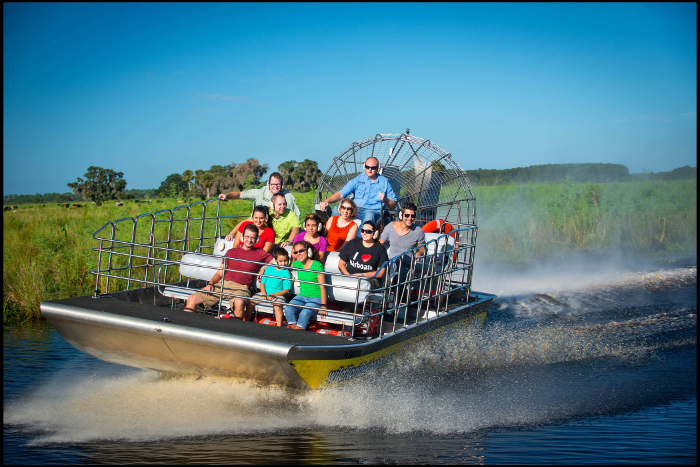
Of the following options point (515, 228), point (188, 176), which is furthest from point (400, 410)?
point (188, 176)

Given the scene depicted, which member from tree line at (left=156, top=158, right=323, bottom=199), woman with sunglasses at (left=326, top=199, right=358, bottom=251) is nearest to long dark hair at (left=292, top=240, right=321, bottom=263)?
woman with sunglasses at (left=326, top=199, right=358, bottom=251)

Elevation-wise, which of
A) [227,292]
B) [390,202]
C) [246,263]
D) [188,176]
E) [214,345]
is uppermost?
[188,176]

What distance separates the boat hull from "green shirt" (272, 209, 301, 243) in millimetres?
2038

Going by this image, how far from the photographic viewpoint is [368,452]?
5703 millimetres

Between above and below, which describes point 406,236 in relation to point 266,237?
above

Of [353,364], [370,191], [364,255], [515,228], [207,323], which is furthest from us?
[515,228]

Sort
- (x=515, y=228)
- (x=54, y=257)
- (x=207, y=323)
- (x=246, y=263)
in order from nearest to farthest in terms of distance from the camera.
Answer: (x=207, y=323) < (x=246, y=263) < (x=54, y=257) < (x=515, y=228)

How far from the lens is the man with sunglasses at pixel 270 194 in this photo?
8.75m

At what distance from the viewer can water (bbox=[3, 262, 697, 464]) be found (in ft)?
18.7

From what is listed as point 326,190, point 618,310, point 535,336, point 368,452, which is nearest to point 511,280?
point 618,310

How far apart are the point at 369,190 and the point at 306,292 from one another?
2.98 m

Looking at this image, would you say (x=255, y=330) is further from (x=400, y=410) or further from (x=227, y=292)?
(x=400, y=410)

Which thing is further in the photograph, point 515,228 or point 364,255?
point 515,228

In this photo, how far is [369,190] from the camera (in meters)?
9.41
